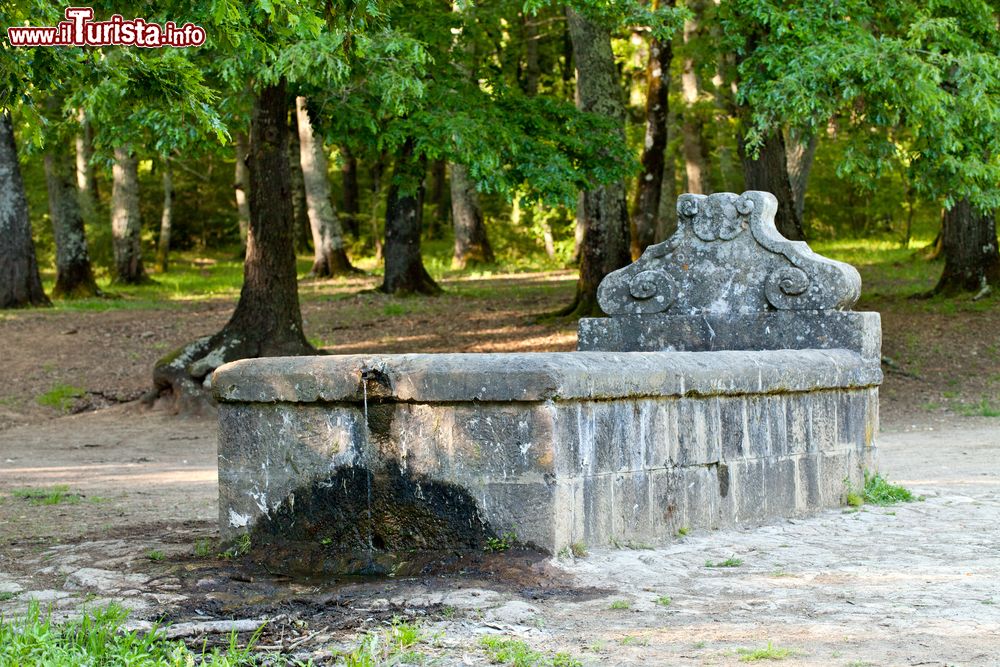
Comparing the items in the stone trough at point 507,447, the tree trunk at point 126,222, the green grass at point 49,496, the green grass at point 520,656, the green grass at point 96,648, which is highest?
the tree trunk at point 126,222

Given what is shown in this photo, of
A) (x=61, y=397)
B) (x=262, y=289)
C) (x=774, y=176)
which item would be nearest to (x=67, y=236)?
(x=61, y=397)

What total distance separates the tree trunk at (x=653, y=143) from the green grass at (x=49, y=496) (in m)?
11.6

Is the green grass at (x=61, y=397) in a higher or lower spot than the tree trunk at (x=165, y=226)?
lower

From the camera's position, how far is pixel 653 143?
62.6ft

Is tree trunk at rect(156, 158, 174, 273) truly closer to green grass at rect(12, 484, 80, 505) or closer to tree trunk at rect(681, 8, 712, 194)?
tree trunk at rect(681, 8, 712, 194)

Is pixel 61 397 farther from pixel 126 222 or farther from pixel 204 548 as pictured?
pixel 204 548

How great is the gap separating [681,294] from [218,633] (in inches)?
177

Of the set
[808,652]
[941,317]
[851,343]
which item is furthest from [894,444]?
[808,652]

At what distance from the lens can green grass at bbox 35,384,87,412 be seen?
601 inches

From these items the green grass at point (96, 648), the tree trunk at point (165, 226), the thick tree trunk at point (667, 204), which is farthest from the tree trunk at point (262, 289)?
the tree trunk at point (165, 226)

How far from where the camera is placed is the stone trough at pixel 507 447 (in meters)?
5.50

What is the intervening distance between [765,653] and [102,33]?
5.78 m

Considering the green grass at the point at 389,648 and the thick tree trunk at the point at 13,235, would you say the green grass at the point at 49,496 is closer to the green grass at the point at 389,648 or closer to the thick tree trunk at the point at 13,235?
the green grass at the point at 389,648

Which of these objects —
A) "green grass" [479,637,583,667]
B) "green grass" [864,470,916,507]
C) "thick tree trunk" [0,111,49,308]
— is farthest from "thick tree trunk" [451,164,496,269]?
"green grass" [479,637,583,667]
